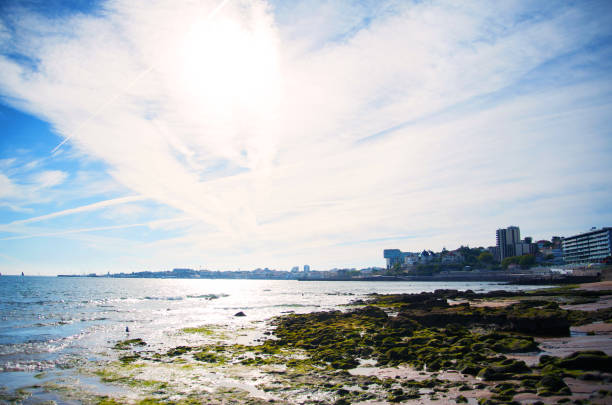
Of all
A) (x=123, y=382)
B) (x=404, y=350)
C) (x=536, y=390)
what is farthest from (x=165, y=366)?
(x=536, y=390)

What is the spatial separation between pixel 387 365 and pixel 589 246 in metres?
194

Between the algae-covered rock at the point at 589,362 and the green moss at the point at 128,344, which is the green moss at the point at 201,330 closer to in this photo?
the green moss at the point at 128,344

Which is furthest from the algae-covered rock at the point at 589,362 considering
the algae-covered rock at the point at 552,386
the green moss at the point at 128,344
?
the green moss at the point at 128,344

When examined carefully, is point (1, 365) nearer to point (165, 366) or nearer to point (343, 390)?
point (165, 366)

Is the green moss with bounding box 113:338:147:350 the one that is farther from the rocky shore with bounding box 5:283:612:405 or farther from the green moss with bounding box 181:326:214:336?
the green moss with bounding box 181:326:214:336

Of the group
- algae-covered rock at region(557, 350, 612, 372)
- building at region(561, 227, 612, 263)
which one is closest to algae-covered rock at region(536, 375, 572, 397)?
algae-covered rock at region(557, 350, 612, 372)

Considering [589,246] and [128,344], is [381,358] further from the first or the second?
[589,246]

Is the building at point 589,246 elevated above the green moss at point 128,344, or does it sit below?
above

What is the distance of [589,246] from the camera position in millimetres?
170000

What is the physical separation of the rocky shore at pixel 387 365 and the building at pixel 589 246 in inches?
6184

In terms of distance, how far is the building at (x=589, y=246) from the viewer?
15450 cm

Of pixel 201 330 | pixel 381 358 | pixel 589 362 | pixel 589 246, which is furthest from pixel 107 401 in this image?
pixel 589 246

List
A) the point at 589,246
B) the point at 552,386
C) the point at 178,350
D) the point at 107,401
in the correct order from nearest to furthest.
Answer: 1. the point at 552,386
2. the point at 107,401
3. the point at 178,350
4. the point at 589,246

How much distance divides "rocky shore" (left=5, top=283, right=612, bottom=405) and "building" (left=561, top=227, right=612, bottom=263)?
6184 inches
